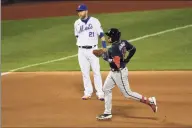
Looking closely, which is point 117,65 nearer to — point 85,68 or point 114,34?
point 114,34

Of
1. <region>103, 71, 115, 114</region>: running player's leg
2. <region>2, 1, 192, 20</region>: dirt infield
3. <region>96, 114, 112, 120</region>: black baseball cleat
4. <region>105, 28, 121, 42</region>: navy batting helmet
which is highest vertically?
<region>2, 1, 192, 20</region>: dirt infield

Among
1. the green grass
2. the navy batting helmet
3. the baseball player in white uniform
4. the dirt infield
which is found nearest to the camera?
the navy batting helmet

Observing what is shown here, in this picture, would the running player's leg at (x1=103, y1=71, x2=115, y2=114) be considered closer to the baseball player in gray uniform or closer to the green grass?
the baseball player in gray uniform

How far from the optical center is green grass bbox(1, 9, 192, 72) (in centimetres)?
1394

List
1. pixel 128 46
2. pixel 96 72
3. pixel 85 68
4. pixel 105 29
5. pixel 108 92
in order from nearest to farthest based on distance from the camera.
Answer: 1. pixel 128 46
2. pixel 108 92
3. pixel 96 72
4. pixel 85 68
5. pixel 105 29

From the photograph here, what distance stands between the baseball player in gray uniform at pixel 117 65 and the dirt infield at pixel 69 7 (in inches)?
576

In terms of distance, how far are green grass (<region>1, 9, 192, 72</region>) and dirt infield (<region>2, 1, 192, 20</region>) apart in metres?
1.14

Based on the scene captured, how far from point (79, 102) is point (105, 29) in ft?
31.8

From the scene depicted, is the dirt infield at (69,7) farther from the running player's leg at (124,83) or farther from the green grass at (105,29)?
the running player's leg at (124,83)

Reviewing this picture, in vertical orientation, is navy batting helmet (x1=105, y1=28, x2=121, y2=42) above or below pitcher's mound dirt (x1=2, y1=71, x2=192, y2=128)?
above

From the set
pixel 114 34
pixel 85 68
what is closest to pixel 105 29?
pixel 85 68

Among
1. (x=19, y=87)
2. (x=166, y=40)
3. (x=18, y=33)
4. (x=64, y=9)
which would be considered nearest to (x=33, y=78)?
(x=19, y=87)

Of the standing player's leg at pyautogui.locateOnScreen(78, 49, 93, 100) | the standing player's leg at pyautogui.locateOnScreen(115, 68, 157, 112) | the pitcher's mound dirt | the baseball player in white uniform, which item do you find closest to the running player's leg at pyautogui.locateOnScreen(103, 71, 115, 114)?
the standing player's leg at pyautogui.locateOnScreen(115, 68, 157, 112)

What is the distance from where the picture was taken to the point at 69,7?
2386cm
